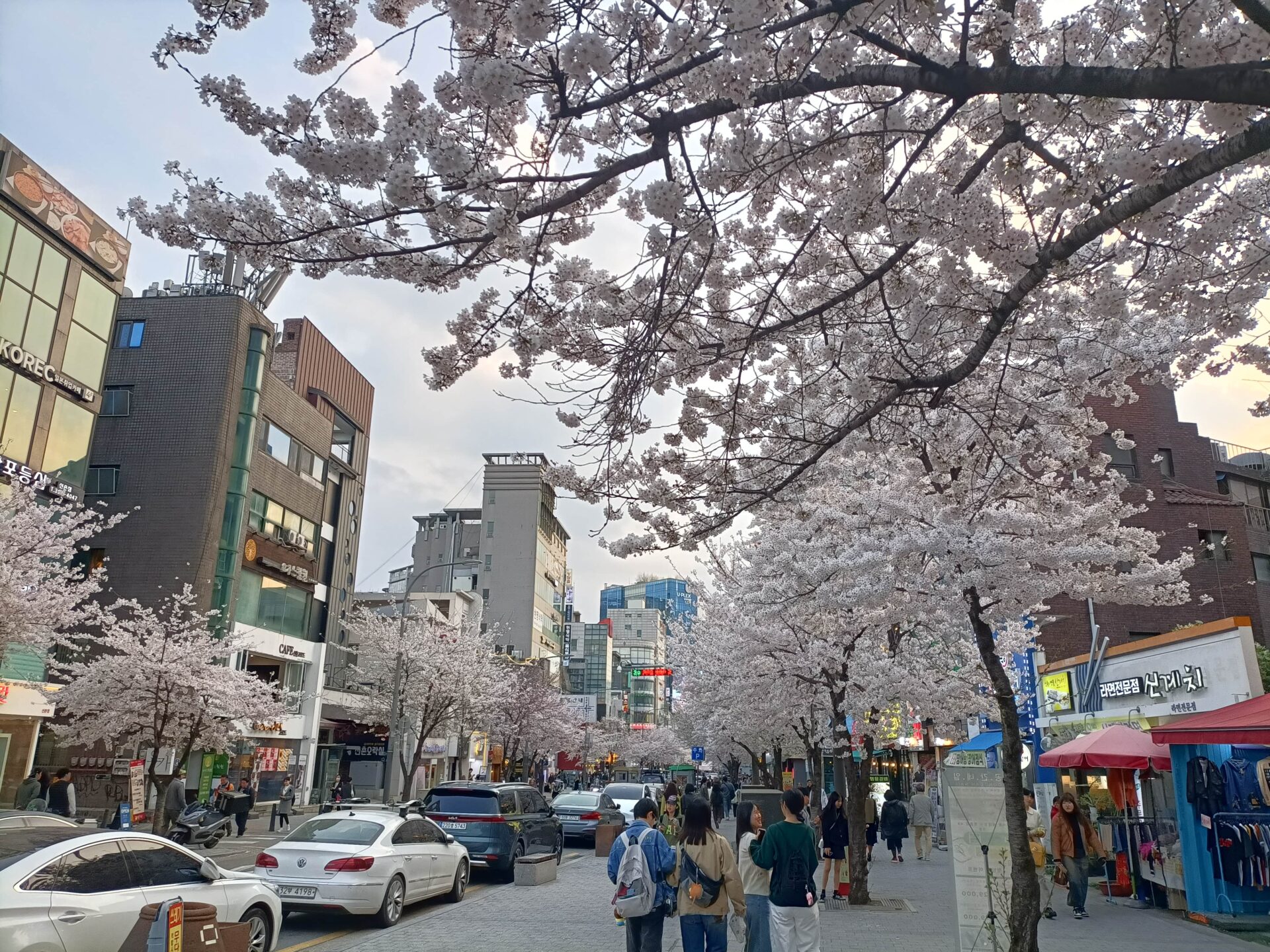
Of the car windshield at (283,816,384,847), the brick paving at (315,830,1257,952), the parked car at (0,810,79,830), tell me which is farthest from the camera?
the car windshield at (283,816,384,847)

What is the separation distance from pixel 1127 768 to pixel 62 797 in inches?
827

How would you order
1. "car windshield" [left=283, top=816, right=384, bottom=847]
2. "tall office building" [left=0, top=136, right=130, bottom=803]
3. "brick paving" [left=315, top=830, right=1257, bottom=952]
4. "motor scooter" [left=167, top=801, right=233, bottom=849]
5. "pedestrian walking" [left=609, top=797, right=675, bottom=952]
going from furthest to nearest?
"tall office building" [left=0, top=136, right=130, bottom=803] < "motor scooter" [left=167, top=801, right=233, bottom=849] < "car windshield" [left=283, top=816, right=384, bottom=847] < "brick paving" [left=315, top=830, right=1257, bottom=952] < "pedestrian walking" [left=609, top=797, right=675, bottom=952]

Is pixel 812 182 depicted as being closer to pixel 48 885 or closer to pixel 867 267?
pixel 867 267

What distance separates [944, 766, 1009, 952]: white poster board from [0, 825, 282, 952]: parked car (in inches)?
256

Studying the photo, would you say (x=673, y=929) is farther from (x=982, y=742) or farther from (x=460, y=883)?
(x=982, y=742)

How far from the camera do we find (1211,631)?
1560 cm

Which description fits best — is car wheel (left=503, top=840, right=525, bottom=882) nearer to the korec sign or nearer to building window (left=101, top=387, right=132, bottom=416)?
the korec sign

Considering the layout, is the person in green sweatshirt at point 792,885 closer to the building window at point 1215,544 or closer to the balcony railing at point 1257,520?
the building window at point 1215,544

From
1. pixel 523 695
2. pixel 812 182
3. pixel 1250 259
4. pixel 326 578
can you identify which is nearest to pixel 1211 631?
pixel 1250 259

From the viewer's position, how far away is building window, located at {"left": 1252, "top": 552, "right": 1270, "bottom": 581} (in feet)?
105

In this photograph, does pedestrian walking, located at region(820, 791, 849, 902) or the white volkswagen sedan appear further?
pedestrian walking, located at region(820, 791, 849, 902)

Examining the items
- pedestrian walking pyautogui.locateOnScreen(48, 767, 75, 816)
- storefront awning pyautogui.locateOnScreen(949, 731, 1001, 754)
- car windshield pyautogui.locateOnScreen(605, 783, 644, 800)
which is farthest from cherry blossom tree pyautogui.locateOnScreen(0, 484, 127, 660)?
storefront awning pyautogui.locateOnScreen(949, 731, 1001, 754)

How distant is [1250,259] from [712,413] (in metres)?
4.71

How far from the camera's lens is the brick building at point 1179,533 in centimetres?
2969
